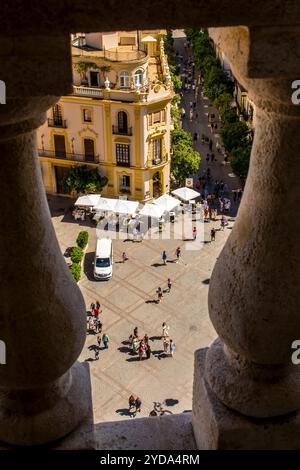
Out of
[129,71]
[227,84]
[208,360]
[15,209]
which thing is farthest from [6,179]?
[227,84]

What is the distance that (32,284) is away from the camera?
9.34ft

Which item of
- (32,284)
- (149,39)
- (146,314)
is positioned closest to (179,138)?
(149,39)

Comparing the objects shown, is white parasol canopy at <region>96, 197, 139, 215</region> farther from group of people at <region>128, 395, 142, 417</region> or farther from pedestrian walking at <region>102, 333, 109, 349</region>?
group of people at <region>128, 395, 142, 417</region>

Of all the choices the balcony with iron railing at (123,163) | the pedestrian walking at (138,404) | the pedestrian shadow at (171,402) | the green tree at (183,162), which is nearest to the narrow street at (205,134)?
the green tree at (183,162)

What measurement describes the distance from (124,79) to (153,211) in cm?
631

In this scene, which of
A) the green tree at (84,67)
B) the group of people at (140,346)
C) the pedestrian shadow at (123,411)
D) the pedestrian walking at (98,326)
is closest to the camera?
the pedestrian shadow at (123,411)

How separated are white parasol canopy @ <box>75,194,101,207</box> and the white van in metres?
3.50

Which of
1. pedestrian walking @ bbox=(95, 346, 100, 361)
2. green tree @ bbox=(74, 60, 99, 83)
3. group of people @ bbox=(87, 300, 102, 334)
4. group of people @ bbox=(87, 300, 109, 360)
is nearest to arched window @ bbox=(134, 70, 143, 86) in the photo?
green tree @ bbox=(74, 60, 99, 83)

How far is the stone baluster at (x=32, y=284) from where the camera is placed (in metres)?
2.19

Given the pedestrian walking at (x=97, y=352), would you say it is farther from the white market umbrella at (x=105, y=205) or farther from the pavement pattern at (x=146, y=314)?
the white market umbrella at (x=105, y=205)

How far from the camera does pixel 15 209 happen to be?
8.82 feet

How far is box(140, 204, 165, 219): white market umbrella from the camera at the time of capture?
3056 centimetres

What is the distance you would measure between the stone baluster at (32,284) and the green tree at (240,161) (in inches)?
1151

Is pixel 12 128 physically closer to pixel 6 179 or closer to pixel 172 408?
pixel 6 179
